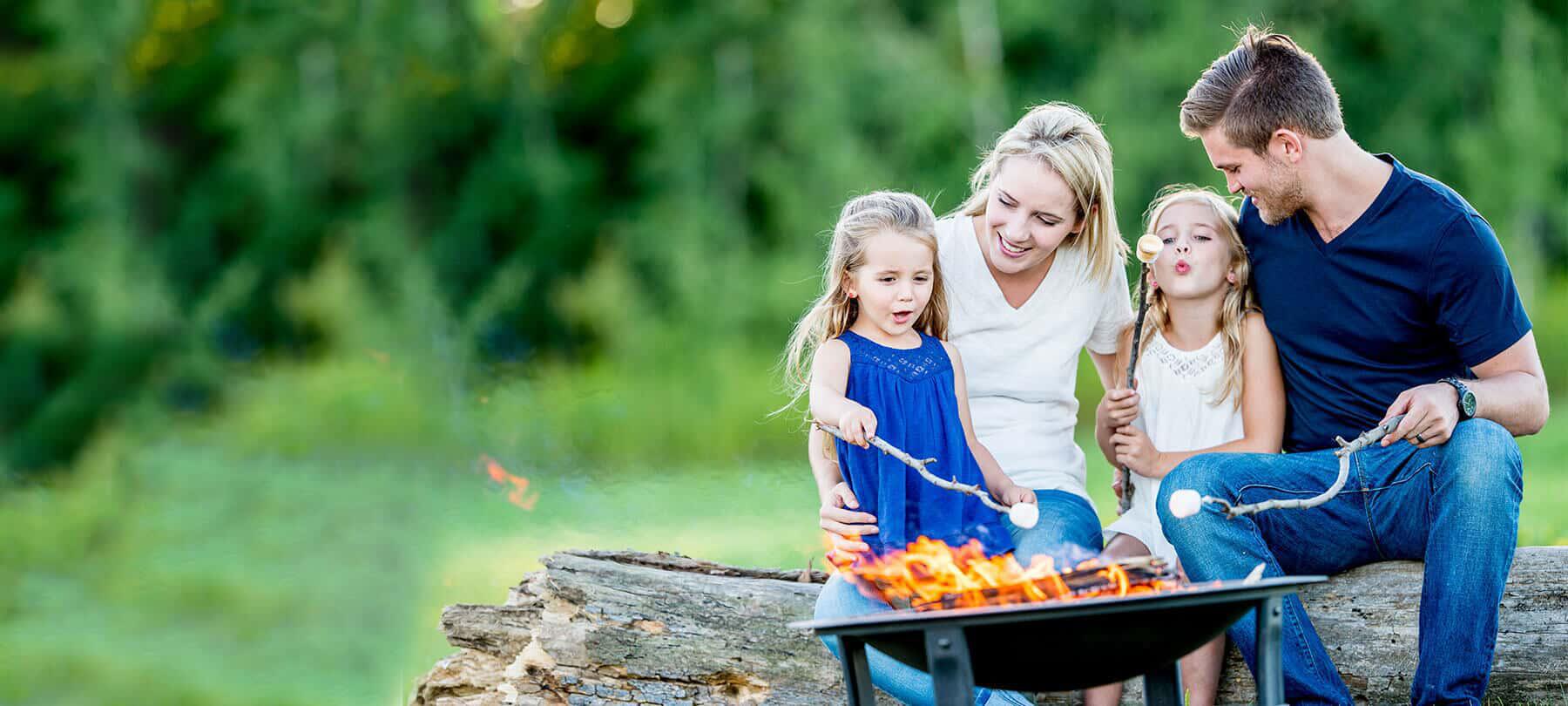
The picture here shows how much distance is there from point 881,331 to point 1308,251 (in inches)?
35.7

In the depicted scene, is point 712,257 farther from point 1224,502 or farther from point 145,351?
point 1224,502

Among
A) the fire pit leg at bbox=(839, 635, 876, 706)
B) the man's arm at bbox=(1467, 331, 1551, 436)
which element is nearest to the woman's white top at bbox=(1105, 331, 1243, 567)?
the man's arm at bbox=(1467, 331, 1551, 436)

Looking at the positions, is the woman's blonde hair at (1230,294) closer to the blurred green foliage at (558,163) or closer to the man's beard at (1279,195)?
the man's beard at (1279,195)

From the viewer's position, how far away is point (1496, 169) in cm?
1195

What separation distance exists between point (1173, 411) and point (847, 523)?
32.3 inches

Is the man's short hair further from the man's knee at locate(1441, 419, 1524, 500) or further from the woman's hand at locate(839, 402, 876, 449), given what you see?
the woman's hand at locate(839, 402, 876, 449)

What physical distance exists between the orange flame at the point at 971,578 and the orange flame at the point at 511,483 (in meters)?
5.66

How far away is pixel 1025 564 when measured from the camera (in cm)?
265

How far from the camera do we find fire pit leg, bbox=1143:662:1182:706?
2.49 m

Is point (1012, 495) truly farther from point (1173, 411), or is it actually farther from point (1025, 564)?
point (1173, 411)

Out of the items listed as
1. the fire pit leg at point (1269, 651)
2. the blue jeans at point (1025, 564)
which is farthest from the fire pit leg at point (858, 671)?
the fire pit leg at point (1269, 651)

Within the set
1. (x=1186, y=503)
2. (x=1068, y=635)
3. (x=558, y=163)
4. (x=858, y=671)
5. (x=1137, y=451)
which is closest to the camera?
(x=1068, y=635)

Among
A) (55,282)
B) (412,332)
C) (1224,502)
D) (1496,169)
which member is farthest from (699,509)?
(1496,169)

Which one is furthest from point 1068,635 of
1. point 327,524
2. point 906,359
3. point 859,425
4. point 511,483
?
point 511,483
